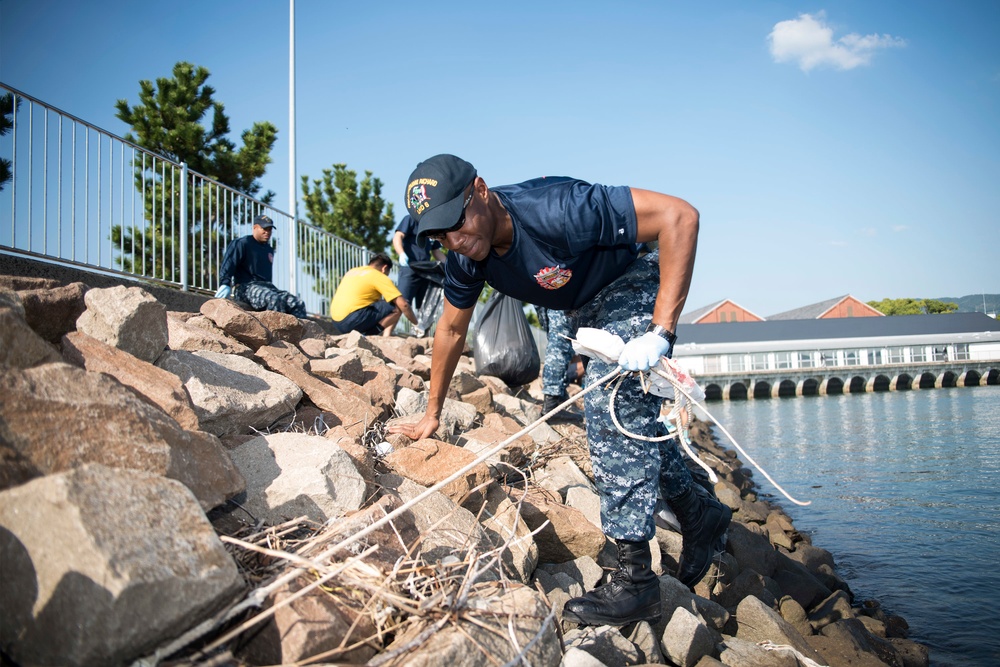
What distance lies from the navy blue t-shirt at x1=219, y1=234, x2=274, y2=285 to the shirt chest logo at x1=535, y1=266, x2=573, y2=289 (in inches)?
192

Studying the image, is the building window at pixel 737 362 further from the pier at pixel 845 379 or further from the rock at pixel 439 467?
the rock at pixel 439 467

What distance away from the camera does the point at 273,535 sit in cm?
200

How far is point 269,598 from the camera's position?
174cm

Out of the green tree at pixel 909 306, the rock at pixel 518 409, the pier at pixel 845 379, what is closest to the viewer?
the rock at pixel 518 409

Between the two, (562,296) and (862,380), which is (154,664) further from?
(862,380)

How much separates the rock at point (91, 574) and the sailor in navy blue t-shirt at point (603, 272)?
129 cm

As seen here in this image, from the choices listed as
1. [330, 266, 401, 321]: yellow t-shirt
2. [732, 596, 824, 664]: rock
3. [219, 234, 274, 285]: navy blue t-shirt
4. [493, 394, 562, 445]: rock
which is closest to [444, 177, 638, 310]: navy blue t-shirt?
[732, 596, 824, 664]: rock

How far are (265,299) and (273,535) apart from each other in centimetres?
479

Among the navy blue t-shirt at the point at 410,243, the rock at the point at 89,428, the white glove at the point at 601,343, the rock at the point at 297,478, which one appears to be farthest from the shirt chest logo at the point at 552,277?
the navy blue t-shirt at the point at 410,243

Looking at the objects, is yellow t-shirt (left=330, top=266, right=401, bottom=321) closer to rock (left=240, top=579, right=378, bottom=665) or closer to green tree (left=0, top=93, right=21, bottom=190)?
green tree (left=0, top=93, right=21, bottom=190)

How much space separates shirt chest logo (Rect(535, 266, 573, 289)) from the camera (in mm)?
2570

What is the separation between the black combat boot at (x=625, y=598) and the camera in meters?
2.45

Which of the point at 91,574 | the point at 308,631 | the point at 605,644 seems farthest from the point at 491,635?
the point at 91,574

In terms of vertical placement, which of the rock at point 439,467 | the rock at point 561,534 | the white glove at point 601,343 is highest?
the white glove at point 601,343
